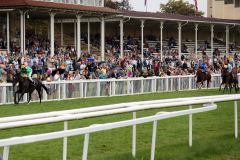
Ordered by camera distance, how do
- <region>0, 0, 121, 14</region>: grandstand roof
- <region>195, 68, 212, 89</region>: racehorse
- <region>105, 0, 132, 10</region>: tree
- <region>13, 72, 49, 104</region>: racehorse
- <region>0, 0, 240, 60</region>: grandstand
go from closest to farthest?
<region>13, 72, 49, 104</region>: racehorse, <region>195, 68, 212, 89</region>: racehorse, <region>0, 0, 121, 14</region>: grandstand roof, <region>0, 0, 240, 60</region>: grandstand, <region>105, 0, 132, 10</region>: tree

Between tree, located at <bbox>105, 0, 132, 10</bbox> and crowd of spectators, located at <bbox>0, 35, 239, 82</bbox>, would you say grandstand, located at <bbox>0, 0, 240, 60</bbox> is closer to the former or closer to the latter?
crowd of spectators, located at <bbox>0, 35, 239, 82</bbox>

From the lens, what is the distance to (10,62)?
24.9m

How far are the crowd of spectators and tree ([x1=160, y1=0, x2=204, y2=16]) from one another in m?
33.7

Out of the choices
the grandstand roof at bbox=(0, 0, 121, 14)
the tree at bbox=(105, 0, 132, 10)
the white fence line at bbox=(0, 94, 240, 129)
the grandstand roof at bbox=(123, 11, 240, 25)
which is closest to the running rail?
the white fence line at bbox=(0, 94, 240, 129)

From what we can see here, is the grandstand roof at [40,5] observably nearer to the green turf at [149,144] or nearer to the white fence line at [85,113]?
the green turf at [149,144]

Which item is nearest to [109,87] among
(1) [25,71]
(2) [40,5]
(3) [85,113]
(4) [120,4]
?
(1) [25,71]

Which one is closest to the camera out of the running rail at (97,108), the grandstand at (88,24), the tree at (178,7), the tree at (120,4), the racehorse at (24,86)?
the running rail at (97,108)

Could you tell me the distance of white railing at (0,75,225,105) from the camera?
20922mm

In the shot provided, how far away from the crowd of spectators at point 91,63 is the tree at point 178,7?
33.7m

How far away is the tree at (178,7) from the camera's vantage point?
76.9 m

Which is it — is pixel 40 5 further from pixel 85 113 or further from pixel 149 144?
pixel 85 113

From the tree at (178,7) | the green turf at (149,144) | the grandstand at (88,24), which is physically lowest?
the green turf at (149,144)

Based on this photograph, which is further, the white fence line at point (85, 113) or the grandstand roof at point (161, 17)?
the grandstand roof at point (161, 17)

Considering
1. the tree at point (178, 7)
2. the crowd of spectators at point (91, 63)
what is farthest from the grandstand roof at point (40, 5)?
the tree at point (178, 7)
